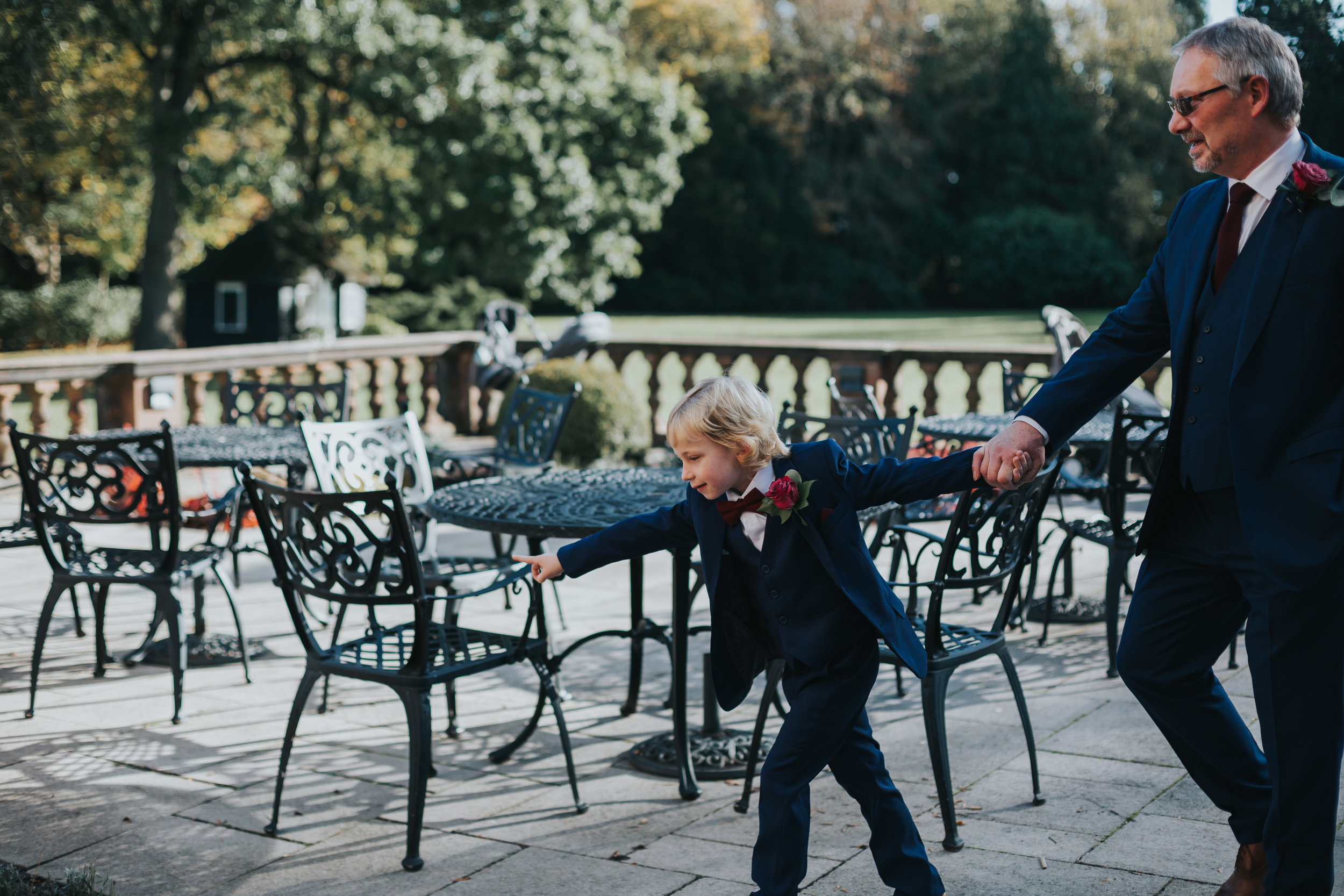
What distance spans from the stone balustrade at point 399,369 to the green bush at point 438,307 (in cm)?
1475

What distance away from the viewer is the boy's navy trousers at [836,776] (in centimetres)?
284

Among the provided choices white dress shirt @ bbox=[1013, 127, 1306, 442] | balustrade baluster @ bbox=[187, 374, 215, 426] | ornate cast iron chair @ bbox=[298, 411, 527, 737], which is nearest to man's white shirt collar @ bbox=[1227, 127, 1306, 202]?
white dress shirt @ bbox=[1013, 127, 1306, 442]

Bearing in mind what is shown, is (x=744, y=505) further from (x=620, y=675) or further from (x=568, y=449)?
(x=568, y=449)

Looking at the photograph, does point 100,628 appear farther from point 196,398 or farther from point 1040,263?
point 1040,263

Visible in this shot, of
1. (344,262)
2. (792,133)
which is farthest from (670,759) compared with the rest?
(792,133)

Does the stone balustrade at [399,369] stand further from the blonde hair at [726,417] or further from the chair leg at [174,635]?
the blonde hair at [726,417]

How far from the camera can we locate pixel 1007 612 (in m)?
3.93

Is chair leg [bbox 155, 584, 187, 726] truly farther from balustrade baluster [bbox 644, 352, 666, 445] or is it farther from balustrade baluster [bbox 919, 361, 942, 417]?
balustrade baluster [bbox 644, 352, 666, 445]

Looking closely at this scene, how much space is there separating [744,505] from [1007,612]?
55.1 inches

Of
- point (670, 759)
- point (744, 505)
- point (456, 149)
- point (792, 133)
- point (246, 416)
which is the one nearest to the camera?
point (744, 505)

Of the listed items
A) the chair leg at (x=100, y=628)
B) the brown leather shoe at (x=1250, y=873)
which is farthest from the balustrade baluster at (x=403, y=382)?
the brown leather shoe at (x=1250, y=873)

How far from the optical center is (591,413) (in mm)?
10445

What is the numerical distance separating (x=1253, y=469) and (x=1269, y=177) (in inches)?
23.8

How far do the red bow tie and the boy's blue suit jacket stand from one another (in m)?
0.04
